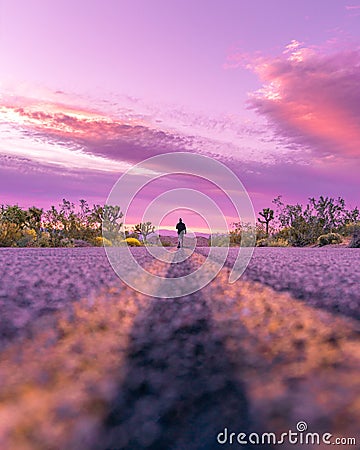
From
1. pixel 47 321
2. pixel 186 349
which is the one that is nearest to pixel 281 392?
pixel 186 349

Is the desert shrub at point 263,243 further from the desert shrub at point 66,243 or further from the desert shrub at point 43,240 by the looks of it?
the desert shrub at point 43,240

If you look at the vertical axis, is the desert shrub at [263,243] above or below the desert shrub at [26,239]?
above

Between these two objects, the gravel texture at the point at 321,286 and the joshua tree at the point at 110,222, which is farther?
the joshua tree at the point at 110,222

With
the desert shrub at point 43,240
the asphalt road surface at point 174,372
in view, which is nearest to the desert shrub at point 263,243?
the desert shrub at point 43,240

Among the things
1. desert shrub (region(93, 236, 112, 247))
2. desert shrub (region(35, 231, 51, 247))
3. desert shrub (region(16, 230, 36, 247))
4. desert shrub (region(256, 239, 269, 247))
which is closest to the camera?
desert shrub (region(16, 230, 36, 247))

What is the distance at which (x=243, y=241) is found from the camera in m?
39.1

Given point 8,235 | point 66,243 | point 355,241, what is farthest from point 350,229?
point 8,235

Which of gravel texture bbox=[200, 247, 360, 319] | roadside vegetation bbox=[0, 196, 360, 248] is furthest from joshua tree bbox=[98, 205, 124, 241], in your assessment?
gravel texture bbox=[200, 247, 360, 319]

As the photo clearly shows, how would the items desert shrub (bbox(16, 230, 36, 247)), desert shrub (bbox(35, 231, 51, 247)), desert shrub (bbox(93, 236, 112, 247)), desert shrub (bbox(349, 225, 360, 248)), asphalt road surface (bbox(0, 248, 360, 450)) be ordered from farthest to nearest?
desert shrub (bbox(93, 236, 112, 247)) < desert shrub (bbox(35, 231, 51, 247)) < desert shrub (bbox(349, 225, 360, 248)) < desert shrub (bbox(16, 230, 36, 247)) < asphalt road surface (bbox(0, 248, 360, 450))

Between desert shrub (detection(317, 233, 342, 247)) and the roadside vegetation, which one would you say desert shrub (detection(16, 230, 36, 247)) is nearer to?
the roadside vegetation

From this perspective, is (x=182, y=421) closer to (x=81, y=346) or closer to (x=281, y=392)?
(x=281, y=392)

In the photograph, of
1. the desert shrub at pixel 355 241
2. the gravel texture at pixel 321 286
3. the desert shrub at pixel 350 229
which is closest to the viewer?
the gravel texture at pixel 321 286

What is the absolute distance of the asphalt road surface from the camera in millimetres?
1929

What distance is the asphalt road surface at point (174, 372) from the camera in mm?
1929
